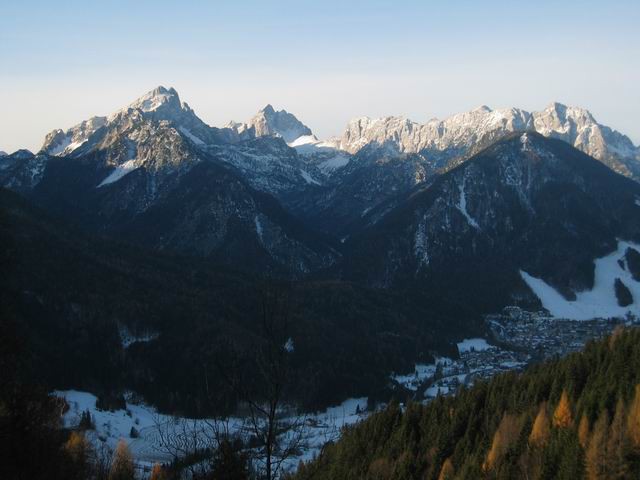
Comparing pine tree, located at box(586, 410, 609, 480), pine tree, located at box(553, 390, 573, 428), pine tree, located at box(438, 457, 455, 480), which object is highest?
pine tree, located at box(553, 390, 573, 428)

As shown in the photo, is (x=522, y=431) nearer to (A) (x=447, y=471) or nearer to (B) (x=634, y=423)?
(A) (x=447, y=471)

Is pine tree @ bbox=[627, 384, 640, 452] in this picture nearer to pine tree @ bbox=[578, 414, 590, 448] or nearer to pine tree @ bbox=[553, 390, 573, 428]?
A: pine tree @ bbox=[578, 414, 590, 448]

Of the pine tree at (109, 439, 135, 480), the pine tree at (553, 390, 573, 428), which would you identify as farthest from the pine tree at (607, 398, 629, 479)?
the pine tree at (109, 439, 135, 480)

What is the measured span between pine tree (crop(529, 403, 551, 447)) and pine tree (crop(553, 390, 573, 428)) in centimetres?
129

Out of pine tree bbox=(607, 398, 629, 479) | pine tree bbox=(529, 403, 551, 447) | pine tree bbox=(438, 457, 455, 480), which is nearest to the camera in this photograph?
pine tree bbox=(607, 398, 629, 479)

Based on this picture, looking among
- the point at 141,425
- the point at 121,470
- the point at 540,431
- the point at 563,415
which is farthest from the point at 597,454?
the point at 141,425

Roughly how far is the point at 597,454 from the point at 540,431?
13871mm

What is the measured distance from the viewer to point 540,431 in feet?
290

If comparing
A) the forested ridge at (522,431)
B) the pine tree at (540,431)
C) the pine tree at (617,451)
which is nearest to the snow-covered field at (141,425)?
the forested ridge at (522,431)

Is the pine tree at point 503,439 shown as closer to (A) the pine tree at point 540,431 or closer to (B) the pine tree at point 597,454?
(A) the pine tree at point 540,431

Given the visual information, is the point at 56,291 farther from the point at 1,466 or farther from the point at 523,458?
the point at 1,466

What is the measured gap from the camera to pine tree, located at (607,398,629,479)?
2847 inches

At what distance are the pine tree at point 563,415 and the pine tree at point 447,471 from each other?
14780mm

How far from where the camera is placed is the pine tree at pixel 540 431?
8619 cm
